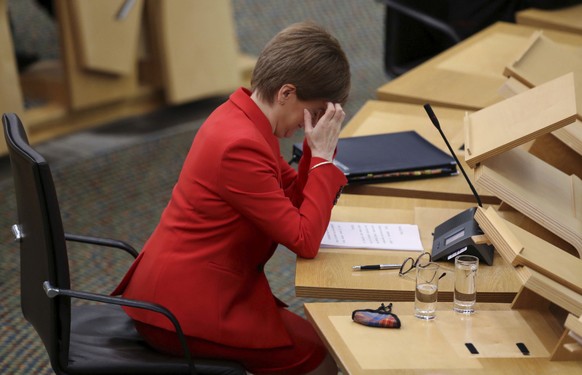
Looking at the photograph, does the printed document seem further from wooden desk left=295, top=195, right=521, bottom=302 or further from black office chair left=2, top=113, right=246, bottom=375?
black office chair left=2, top=113, right=246, bottom=375

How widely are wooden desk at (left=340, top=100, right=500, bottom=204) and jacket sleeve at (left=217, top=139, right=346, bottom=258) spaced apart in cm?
47

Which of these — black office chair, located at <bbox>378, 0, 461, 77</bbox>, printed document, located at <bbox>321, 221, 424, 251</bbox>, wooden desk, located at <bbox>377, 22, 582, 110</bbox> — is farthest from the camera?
black office chair, located at <bbox>378, 0, 461, 77</bbox>

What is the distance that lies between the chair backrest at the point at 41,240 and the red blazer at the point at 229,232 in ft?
0.63

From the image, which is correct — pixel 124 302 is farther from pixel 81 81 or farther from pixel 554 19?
pixel 81 81

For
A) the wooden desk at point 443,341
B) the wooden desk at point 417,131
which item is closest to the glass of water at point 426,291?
the wooden desk at point 443,341

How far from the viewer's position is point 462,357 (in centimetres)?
160

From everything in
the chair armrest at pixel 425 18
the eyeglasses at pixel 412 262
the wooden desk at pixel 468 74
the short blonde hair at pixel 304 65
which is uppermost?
the short blonde hair at pixel 304 65

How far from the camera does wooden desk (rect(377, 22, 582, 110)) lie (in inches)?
119

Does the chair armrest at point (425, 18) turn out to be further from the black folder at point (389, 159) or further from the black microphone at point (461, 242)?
the black microphone at point (461, 242)

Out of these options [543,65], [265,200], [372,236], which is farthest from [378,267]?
[543,65]

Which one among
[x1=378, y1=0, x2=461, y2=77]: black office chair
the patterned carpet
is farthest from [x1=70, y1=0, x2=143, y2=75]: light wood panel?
[x1=378, y1=0, x2=461, y2=77]: black office chair

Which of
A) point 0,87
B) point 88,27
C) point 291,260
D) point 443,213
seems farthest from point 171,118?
point 443,213

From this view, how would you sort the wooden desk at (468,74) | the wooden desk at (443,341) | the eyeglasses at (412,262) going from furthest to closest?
the wooden desk at (468,74) → the eyeglasses at (412,262) → the wooden desk at (443,341)

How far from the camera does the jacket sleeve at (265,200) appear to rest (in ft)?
5.93
